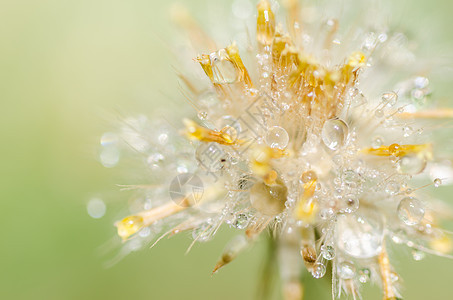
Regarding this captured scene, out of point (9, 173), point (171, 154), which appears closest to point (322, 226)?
point (171, 154)

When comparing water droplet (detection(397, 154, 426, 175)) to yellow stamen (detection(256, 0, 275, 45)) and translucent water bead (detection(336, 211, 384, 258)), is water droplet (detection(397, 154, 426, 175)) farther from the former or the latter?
yellow stamen (detection(256, 0, 275, 45))

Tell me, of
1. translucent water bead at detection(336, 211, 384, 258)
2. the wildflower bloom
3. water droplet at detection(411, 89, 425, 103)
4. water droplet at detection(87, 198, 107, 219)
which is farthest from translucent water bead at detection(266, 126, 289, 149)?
water droplet at detection(87, 198, 107, 219)

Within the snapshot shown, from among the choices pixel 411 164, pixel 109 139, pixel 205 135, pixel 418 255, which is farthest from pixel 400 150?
pixel 109 139

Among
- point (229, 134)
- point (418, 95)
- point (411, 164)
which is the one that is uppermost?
point (418, 95)

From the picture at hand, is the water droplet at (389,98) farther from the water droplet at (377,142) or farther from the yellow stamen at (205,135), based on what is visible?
the yellow stamen at (205,135)

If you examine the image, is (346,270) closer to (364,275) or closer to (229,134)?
(364,275)

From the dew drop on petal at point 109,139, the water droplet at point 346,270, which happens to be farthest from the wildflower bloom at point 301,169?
the dew drop on petal at point 109,139

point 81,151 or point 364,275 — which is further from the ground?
point 364,275
